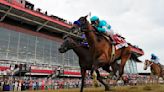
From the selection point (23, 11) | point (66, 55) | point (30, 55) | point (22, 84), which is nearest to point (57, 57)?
point (66, 55)

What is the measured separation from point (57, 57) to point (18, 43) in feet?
41.2

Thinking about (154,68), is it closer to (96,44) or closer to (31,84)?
(31,84)


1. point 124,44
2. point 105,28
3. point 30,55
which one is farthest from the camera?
point 30,55

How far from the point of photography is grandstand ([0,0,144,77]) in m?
43.7

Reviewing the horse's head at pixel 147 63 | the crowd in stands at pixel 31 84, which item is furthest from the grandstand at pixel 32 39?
Answer: the horse's head at pixel 147 63

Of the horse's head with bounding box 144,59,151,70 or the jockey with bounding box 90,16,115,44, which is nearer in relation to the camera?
the jockey with bounding box 90,16,115,44

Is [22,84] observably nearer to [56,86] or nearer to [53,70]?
[56,86]

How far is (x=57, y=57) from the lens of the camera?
5759 centimetres

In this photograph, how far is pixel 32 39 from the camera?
2087 inches

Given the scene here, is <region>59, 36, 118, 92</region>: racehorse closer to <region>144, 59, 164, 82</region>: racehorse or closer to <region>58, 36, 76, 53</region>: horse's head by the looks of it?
<region>58, 36, 76, 53</region>: horse's head

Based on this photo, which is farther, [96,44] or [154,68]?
[154,68]

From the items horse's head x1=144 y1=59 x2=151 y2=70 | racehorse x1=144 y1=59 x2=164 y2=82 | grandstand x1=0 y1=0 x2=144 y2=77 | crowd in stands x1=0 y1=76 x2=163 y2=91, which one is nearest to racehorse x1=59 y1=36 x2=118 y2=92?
crowd in stands x1=0 y1=76 x2=163 y2=91

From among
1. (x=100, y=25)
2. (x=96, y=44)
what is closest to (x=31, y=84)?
(x=100, y=25)

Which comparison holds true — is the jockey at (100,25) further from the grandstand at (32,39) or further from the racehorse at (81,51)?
the grandstand at (32,39)
